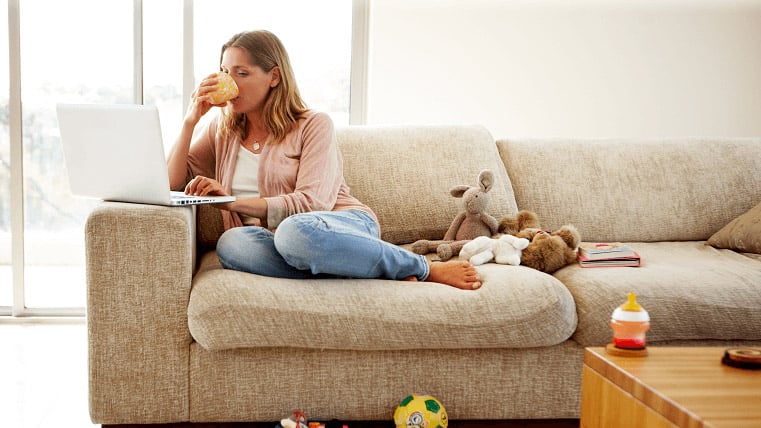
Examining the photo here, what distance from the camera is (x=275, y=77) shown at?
87.0 inches

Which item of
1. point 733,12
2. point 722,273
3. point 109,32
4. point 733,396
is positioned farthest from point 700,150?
point 109,32

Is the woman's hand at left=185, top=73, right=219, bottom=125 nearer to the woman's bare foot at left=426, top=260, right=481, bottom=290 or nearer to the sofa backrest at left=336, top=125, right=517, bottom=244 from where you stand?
the sofa backrest at left=336, top=125, right=517, bottom=244

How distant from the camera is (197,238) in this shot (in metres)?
2.29

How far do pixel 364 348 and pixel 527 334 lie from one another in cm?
37

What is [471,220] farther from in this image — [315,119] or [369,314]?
[369,314]

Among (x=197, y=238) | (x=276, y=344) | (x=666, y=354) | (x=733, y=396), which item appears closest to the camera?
(x=733, y=396)

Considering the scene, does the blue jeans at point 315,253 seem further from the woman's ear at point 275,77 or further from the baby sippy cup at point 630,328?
the baby sippy cup at point 630,328

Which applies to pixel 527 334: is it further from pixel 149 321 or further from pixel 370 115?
pixel 370 115

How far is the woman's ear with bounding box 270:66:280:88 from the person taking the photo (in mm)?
2201

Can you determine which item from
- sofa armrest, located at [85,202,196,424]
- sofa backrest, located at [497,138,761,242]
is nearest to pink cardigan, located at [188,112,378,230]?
sofa armrest, located at [85,202,196,424]

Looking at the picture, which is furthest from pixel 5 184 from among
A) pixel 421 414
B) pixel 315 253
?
pixel 421 414

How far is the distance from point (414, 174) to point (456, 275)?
617mm

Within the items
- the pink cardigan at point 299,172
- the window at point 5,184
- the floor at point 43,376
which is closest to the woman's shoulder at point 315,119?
the pink cardigan at point 299,172

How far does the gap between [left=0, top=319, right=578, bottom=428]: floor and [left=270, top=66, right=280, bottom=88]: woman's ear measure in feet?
3.04
